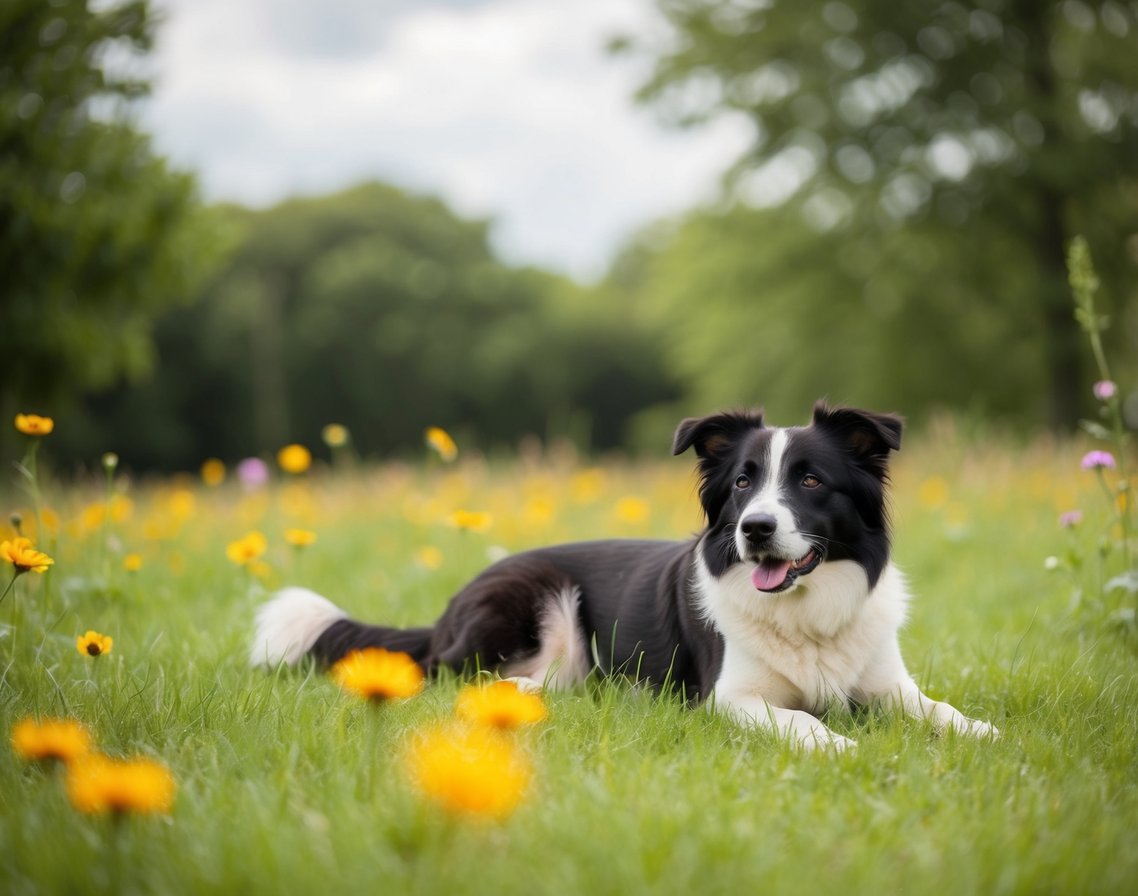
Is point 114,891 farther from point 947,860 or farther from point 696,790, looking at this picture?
point 947,860

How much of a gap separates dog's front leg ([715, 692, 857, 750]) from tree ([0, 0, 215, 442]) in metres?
6.64

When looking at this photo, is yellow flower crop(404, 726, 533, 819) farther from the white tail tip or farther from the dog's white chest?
the white tail tip

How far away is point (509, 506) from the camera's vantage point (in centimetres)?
748

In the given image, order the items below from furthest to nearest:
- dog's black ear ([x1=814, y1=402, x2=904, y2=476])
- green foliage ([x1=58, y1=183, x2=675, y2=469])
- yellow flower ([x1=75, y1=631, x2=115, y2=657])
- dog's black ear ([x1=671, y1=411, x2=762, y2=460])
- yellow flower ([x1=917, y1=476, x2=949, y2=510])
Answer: green foliage ([x1=58, y1=183, x2=675, y2=469])
yellow flower ([x1=917, y1=476, x2=949, y2=510])
dog's black ear ([x1=671, y1=411, x2=762, y2=460])
dog's black ear ([x1=814, y1=402, x2=904, y2=476])
yellow flower ([x1=75, y1=631, x2=115, y2=657])

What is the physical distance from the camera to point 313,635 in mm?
4109

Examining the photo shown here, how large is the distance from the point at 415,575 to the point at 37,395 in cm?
1070

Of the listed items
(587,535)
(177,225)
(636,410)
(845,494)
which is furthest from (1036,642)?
(636,410)

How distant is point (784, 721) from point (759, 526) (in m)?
0.66

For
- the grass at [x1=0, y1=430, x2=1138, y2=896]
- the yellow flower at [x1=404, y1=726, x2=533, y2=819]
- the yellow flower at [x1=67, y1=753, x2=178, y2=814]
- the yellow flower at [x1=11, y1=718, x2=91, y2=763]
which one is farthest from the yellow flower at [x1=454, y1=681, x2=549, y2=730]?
the yellow flower at [x1=11, y1=718, x2=91, y2=763]

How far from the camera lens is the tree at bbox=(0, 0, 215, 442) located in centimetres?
816

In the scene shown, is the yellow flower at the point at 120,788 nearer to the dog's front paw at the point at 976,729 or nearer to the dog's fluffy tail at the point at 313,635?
the dog's fluffy tail at the point at 313,635

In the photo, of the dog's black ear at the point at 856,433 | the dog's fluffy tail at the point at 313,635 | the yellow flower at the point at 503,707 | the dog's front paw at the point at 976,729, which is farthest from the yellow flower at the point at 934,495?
the yellow flower at the point at 503,707

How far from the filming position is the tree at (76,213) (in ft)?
26.8

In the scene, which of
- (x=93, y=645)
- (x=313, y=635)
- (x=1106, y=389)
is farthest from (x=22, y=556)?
(x=1106, y=389)
